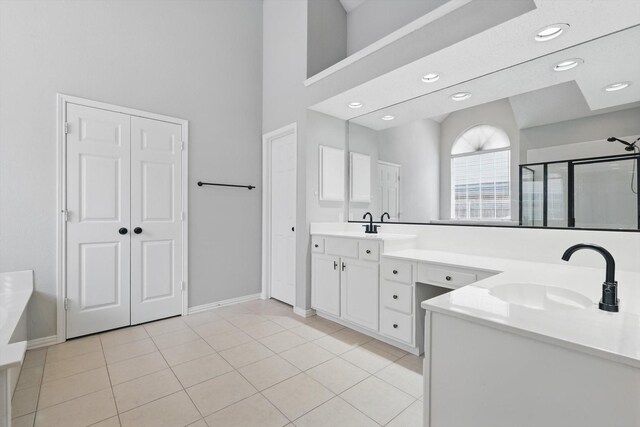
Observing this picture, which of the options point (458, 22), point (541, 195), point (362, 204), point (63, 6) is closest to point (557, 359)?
point (541, 195)

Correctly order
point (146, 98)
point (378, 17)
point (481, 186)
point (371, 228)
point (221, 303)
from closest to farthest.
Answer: point (481, 186), point (146, 98), point (371, 228), point (378, 17), point (221, 303)

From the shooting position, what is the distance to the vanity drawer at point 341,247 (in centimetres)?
284

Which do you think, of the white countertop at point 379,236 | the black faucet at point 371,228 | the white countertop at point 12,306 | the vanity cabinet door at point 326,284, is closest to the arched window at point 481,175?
the white countertop at point 379,236

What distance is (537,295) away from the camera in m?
1.43

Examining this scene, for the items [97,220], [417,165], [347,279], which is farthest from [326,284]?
[97,220]

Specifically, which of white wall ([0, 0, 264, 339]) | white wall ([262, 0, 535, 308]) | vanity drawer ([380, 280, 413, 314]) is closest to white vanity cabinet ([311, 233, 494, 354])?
vanity drawer ([380, 280, 413, 314])

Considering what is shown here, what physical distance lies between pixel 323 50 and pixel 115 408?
3.69m

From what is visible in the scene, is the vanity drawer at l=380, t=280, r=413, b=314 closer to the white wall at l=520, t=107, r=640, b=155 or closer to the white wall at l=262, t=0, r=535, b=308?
the white wall at l=262, t=0, r=535, b=308

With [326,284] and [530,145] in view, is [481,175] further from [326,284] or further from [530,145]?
[326,284]

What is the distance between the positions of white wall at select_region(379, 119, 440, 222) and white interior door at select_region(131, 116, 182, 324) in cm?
234

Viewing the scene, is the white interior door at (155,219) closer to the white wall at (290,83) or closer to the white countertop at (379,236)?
the white wall at (290,83)

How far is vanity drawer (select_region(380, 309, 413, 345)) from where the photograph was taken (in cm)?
237

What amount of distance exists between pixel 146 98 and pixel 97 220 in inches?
51.3

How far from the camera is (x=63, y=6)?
8.59ft
